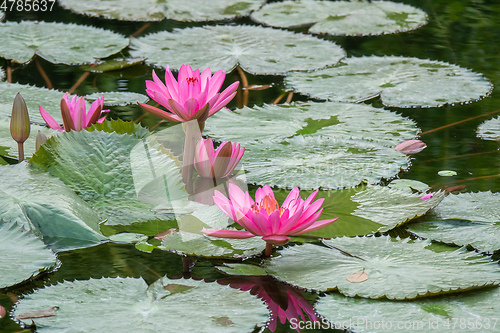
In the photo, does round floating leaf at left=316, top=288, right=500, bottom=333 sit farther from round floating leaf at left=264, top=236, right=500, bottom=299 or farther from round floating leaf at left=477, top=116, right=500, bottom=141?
round floating leaf at left=477, top=116, right=500, bottom=141

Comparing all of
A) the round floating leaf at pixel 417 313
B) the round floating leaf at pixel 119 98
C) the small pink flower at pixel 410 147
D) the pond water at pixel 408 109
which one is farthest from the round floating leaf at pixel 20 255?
the small pink flower at pixel 410 147

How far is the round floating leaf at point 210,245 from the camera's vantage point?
124cm

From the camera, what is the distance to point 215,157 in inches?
59.4

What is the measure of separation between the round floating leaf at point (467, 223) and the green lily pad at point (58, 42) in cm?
168

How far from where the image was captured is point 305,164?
1644mm

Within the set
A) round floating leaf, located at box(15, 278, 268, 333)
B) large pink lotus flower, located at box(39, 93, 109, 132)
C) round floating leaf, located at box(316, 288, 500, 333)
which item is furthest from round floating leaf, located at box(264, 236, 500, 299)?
large pink lotus flower, located at box(39, 93, 109, 132)

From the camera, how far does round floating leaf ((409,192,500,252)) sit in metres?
1.31

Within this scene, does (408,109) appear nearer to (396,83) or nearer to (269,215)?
(396,83)

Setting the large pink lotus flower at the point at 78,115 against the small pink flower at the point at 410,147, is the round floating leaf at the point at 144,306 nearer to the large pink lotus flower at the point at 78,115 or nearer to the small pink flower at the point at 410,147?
the large pink lotus flower at the point at 78,115

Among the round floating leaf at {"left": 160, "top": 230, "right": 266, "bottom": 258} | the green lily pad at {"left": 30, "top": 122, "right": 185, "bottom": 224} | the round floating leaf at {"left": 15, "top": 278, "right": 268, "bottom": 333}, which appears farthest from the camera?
the green lily pad at {"left": 30, "top": 122, "right": 185, "bottom": 224}

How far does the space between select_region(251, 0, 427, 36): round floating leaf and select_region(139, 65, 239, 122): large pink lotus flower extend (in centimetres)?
174

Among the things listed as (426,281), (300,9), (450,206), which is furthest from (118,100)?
(300,9)

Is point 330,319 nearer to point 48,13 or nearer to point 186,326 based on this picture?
point 186,326

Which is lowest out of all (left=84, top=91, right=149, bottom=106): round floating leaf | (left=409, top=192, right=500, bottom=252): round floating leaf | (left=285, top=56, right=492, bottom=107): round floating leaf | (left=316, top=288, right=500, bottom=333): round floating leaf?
(left=316, top=288, right=500, bottom=333): round floating leaf
